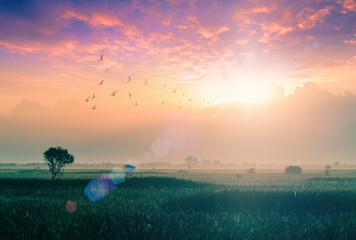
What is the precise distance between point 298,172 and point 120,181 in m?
67.4

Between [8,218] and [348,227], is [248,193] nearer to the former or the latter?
[348,227]

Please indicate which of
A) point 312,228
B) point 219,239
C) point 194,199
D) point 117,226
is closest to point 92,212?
point 117,226

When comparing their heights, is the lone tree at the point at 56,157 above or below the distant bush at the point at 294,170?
above

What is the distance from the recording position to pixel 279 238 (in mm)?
10445

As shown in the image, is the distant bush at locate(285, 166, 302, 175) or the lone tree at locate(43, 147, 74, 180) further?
the distant bush at locate(285, 166, 302, 175)

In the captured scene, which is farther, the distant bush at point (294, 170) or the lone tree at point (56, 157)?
the distant bush at point (294, 170)

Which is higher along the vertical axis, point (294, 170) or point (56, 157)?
point (56, 157)

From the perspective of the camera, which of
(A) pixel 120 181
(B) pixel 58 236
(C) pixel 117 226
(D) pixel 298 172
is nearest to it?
(B) pixel 58 236

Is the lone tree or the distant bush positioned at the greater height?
the lone tree

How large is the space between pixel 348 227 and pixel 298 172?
7751cm

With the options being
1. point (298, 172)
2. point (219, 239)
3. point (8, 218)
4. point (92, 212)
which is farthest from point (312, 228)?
point (298, 172)

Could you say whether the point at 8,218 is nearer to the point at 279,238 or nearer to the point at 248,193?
the point at 279,238

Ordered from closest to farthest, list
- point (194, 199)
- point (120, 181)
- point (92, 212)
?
point (92, 212) → point (194, 199) → point (120, 181)

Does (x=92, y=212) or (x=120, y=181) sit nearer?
(x=92, y=212)
